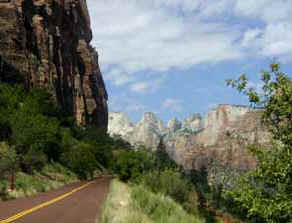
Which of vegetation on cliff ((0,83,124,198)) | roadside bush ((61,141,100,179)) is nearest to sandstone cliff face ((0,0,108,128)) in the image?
vegetation on cliff ((0,83,124,198))

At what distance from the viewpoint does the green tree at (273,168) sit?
941 centimetres

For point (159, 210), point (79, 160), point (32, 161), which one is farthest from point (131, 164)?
point (159, 210)

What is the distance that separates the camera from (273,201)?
31.1 ft

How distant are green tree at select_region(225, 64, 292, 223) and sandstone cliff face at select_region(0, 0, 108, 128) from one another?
3331 inches

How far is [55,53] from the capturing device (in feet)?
392

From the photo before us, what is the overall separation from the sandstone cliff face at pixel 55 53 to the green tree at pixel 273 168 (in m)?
84.6

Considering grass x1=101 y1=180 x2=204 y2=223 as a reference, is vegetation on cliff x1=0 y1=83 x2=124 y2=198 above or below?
above

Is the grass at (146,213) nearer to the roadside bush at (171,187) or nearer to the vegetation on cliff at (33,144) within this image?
the roadside bush at (171,187)

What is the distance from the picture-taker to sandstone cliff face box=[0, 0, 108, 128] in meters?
94.8

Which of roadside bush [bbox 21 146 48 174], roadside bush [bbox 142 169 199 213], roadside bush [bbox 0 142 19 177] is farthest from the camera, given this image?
roadside bush [bbox 21 146 48 174]

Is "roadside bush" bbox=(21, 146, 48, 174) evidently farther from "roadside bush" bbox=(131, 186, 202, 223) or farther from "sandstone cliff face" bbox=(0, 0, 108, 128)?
"sandstone cliff face" bbox=(0, 0, 108, 128)

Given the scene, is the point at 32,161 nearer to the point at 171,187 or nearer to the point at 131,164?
the point at 131,164

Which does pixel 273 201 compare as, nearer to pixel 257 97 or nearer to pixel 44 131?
pixel 257 97

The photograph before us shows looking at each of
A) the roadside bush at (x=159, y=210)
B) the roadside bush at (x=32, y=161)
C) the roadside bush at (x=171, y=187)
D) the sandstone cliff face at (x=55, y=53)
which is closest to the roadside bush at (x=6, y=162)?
the roadside bush at (x=171, y=187)
